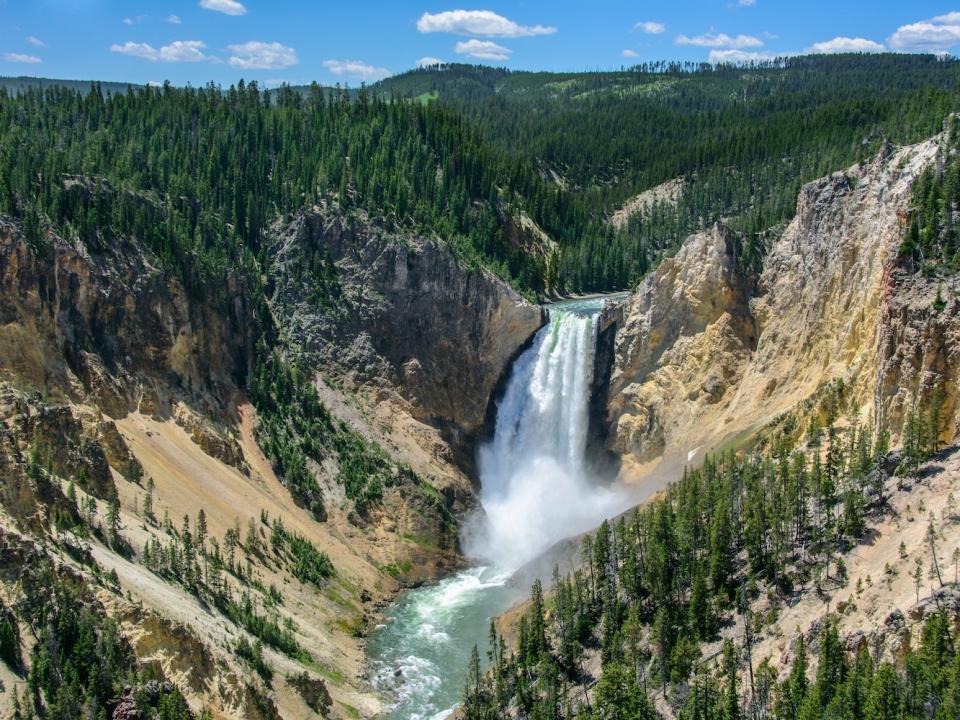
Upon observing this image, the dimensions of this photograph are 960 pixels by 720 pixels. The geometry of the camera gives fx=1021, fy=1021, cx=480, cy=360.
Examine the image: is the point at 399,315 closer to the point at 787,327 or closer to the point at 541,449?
the point at 541,449

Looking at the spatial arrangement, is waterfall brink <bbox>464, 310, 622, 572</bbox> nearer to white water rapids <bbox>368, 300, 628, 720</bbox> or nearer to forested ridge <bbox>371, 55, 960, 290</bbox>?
white water rapids <bbox>368, 300, 628, 720</bbox>

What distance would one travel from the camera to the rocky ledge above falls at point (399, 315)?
93.9 m

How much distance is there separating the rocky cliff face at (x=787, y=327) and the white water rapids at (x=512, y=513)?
4.85m

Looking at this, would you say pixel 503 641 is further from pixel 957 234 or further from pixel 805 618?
pixel 957 234

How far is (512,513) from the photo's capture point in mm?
90000

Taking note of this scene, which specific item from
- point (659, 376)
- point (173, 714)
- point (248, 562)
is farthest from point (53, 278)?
point (659, 376)

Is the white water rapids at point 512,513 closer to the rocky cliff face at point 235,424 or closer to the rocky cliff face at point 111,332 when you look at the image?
the rocky cliff face at point 235,424

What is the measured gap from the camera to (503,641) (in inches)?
2409

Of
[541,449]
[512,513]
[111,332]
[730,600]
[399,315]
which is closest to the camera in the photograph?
[730,600]

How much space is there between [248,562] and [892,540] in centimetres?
4097

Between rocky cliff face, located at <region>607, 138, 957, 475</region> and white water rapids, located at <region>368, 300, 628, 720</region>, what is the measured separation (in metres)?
4.85

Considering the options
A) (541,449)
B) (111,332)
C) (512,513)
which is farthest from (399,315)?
(111,332)

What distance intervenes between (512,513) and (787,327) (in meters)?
29.0

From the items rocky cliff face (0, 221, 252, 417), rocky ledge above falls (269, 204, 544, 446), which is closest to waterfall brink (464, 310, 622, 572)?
rocky ledge above falls (269, 204, 544, 446)
